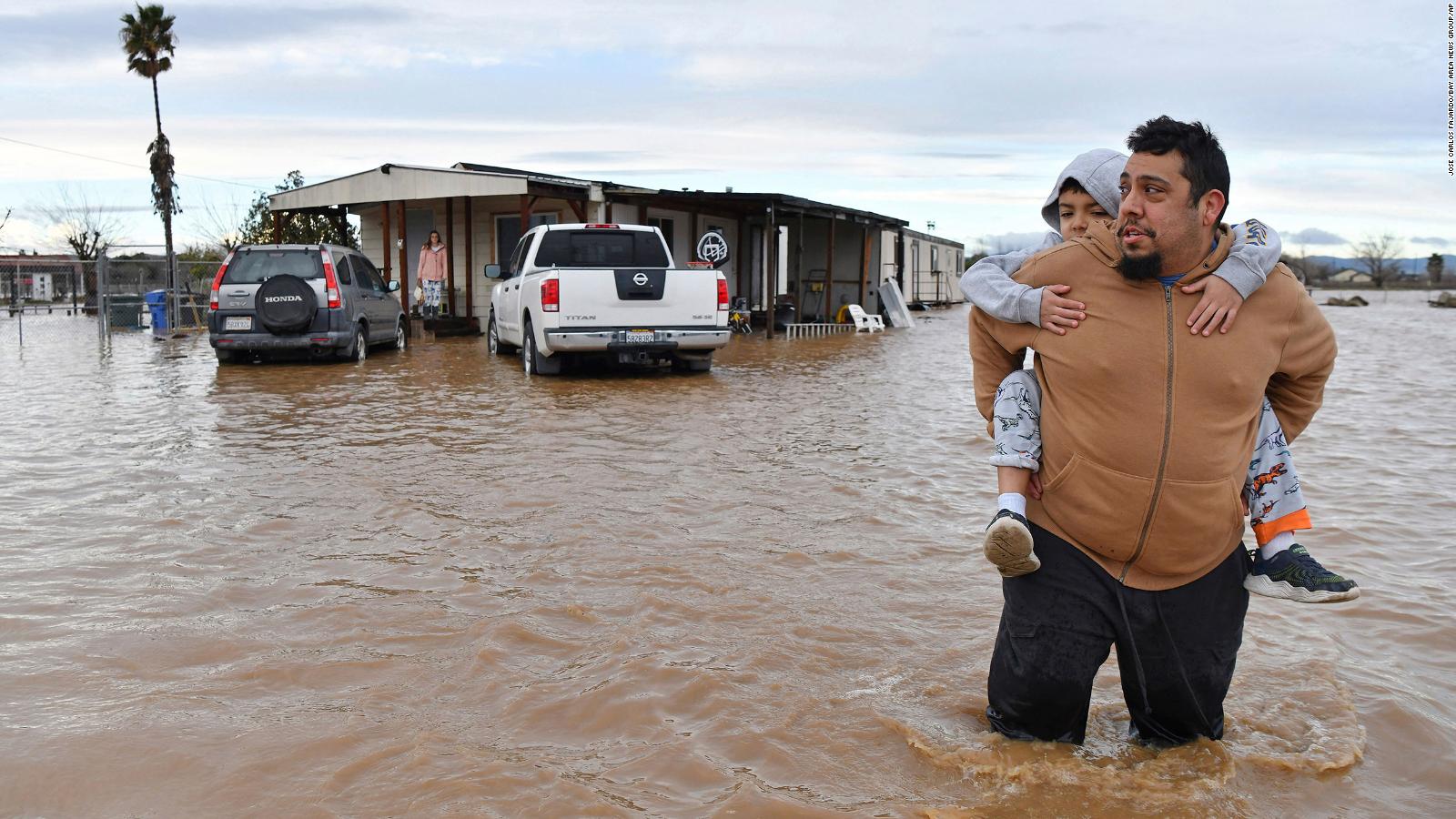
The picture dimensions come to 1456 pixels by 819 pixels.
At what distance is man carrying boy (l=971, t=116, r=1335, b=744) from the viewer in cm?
287

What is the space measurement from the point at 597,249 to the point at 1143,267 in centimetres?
1220

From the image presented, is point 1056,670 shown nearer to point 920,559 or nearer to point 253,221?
point 920,559

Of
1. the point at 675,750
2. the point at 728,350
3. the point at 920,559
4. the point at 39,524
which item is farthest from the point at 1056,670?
the point at 728,350

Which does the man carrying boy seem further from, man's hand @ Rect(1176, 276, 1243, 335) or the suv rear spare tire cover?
the suv rear spare tire cover

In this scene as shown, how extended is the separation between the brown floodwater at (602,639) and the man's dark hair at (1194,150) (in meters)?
1.64

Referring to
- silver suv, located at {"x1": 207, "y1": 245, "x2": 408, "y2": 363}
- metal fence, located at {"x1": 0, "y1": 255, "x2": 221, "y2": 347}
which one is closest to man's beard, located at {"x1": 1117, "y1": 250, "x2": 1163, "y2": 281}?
silver suv, located at {"x1": 207, "y1": 245, "x2": 408, "y2": 363}

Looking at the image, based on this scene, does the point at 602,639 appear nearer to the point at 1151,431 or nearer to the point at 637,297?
the point at 1151,431

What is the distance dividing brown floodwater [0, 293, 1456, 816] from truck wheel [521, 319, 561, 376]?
419cm

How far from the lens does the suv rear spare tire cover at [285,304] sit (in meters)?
14.9

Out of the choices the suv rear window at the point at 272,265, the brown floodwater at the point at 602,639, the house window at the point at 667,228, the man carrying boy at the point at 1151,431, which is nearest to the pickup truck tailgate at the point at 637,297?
the brown floodwater at the point at 602,639

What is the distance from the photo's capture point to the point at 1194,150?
2836mm

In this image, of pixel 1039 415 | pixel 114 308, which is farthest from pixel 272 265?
pixel 1039 415

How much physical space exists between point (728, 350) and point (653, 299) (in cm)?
670

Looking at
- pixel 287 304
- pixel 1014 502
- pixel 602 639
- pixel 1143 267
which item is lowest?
pixel 602 639
